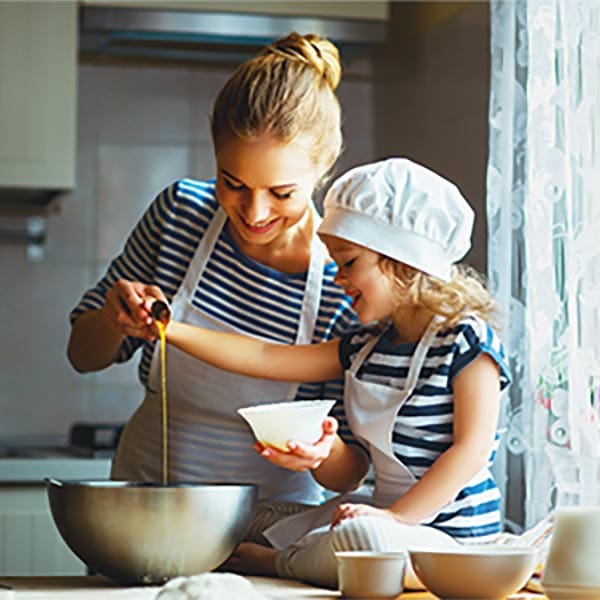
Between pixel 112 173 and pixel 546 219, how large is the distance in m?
1.65

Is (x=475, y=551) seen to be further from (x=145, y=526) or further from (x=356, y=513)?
(x=145, y=526)

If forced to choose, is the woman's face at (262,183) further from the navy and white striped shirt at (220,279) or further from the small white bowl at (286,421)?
the small white bowl at (286,421)

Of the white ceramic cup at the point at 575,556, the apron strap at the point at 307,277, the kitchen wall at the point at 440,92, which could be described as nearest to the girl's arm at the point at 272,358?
the apron strap at the point at 307,277

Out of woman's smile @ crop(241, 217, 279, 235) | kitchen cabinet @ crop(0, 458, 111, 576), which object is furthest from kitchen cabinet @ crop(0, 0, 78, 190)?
woman's smile @ crop(241, 217, 279, 235)

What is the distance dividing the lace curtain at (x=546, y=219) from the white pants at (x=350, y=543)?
375mm

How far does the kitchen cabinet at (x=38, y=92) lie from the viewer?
2.76 metres

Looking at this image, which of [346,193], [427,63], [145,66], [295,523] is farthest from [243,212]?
[145,66]

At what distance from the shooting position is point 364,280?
1.56 meters

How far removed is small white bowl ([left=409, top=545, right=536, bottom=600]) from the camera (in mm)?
1206

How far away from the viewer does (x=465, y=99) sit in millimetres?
2631

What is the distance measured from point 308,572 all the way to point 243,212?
1.59ft

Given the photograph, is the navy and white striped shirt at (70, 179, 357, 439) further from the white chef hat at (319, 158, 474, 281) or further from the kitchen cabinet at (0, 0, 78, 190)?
the kitchen cabinet at (0, 0, 78, 190)

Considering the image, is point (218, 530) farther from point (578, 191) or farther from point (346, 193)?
point (578, 191)

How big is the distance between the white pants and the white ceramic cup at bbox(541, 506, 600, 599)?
21 centimetres
